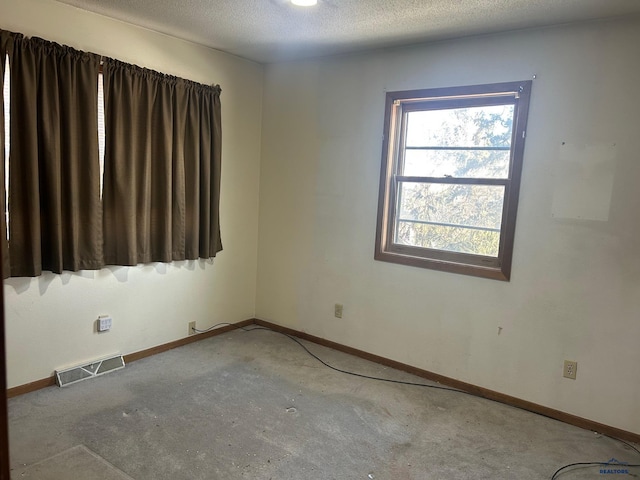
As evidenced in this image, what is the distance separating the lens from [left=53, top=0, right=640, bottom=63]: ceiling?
2.41 meters

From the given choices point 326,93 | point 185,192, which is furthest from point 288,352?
point 326,93

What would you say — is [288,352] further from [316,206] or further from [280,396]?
[316,206]

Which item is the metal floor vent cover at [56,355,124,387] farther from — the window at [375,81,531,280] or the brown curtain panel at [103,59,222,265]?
the window at [375,81,531,280]

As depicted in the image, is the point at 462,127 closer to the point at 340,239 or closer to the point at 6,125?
the point at 340,239

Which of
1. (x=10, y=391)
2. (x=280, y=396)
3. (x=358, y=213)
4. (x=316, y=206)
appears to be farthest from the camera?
(x=316, y=206)

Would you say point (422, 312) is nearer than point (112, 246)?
No

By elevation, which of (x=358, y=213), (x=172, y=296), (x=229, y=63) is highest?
(x=229, y=63)

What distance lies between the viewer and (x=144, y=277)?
332cm

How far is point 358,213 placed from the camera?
11.6 ft

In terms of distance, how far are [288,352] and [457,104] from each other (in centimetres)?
232

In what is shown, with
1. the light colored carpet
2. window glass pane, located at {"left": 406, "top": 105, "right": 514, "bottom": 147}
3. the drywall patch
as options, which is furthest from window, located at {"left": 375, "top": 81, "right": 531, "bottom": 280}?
the light colored carpet

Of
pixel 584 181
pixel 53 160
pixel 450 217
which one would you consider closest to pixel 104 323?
pixel 53 160

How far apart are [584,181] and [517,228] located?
1.53 ft

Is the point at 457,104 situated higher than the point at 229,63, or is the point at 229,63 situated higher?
the point at 229,63
